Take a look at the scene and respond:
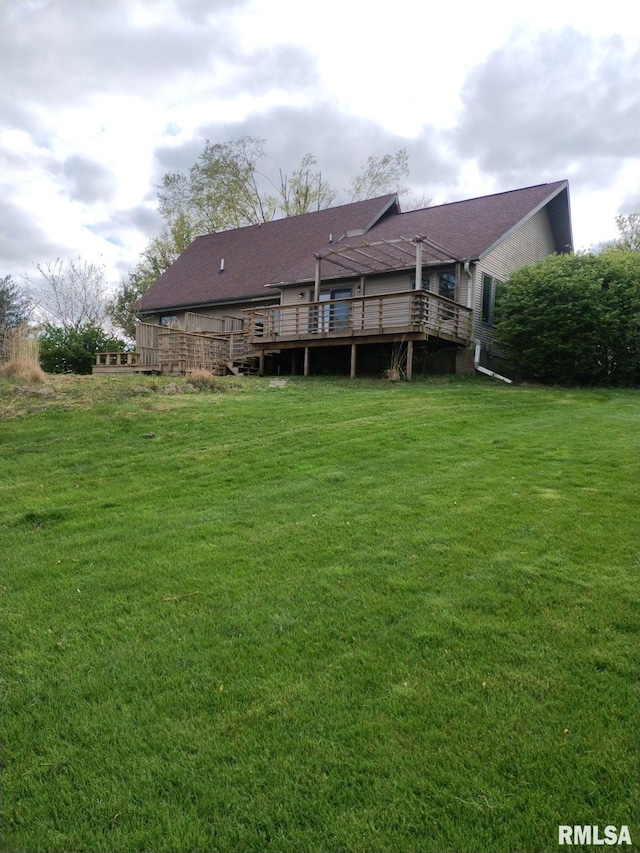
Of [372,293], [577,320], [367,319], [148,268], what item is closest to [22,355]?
[367,319]

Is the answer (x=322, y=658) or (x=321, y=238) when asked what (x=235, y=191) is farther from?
(x=322, y=658)

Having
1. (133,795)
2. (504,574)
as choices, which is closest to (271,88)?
(504,574)

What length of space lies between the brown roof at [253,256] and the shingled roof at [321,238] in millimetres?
51

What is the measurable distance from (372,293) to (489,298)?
13.0 ft

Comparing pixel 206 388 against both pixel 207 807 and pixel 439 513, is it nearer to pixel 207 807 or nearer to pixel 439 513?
pixel 439 513

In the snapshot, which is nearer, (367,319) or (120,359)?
(367,319)

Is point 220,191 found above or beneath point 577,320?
above

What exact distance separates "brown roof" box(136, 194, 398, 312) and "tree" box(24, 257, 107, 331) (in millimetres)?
8178

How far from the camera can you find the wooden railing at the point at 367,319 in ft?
49.5

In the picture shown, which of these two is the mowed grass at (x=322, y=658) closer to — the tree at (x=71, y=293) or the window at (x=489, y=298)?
the window at (x=489, y=298)

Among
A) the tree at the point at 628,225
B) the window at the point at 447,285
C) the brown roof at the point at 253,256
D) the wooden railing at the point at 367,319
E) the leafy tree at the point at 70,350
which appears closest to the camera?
the wooden railing at the point at 367,319

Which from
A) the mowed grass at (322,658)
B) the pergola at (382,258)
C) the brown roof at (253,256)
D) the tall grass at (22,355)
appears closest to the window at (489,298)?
the pergola at (382,258)

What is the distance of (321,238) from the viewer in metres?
22.3

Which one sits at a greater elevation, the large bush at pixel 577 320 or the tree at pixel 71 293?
the tree at pixel 71 293
